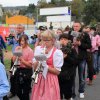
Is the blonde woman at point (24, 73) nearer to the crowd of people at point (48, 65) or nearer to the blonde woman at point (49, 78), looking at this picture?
the crowd of people at point (48, 65)

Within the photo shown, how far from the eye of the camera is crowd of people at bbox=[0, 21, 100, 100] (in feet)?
19.4

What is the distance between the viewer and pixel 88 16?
6219cm

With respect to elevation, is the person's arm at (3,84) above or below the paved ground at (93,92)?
above

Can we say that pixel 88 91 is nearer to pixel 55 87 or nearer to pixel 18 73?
pixel 18 73

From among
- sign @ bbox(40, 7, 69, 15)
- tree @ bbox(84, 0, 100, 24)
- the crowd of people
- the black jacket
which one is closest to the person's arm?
the crowd of people

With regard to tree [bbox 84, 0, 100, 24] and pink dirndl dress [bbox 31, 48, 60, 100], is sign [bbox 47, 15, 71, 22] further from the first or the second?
pink dirndl dress [bbox 31, 48, 60, 100]

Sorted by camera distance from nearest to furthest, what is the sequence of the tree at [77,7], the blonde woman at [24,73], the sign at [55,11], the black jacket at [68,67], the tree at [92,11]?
the black jacket at [68,67] → the blonde woman at [24,73] → the sign at [55,11] → the tree at [92,11] → the tree at [77,7]

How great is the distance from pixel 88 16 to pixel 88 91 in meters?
51.7

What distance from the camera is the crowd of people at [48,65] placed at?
19.4 feet

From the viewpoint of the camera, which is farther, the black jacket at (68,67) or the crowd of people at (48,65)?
the black jacket at (68,67)

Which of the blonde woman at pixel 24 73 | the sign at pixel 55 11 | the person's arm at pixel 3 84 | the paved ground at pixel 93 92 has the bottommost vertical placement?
the paved ground at pixel 93 92

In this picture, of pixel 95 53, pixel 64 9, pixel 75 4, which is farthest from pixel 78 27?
pixel 75 4

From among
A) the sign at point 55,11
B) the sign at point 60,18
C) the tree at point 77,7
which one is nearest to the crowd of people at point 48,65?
the sign at point 60,18

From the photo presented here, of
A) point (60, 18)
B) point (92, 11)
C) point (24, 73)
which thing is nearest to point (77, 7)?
point (92, 11)
